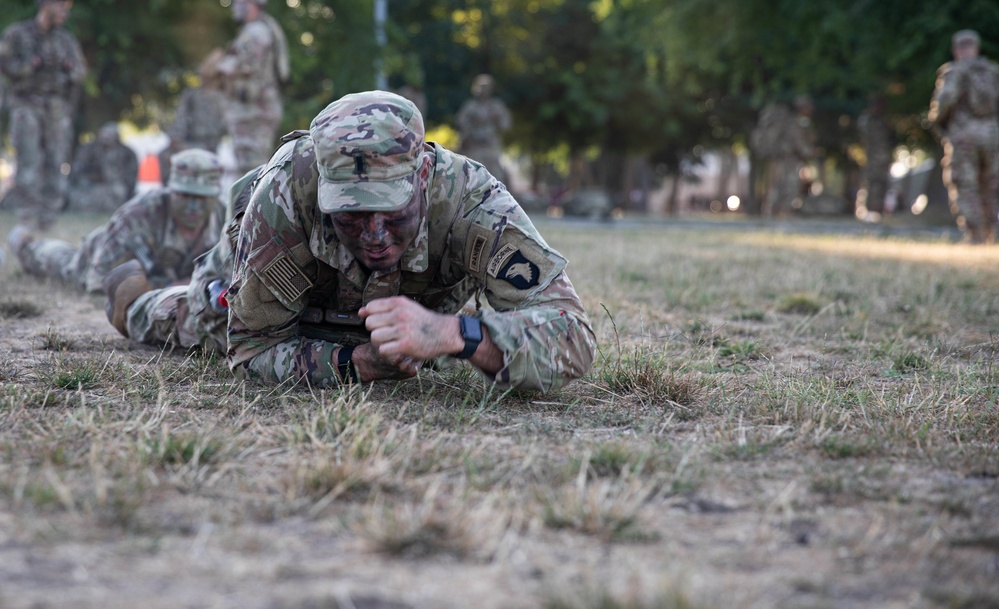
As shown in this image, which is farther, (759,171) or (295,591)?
(759,171)

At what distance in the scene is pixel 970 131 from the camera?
1111 cm

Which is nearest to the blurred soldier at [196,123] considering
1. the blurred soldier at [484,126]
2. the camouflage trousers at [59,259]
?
the blurred soldier at [484,126]

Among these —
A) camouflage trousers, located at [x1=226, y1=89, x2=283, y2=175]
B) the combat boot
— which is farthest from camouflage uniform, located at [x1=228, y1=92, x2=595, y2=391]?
camouflage trousers, located at [x1=226, y1=89, x2=283, y2=175]

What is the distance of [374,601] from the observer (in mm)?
1684

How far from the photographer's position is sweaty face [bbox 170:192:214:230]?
5.85 m

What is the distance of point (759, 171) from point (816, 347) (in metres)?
32.1


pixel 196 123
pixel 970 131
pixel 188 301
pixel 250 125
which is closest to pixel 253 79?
pixel 250 125

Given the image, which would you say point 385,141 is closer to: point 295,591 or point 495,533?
point 495,533

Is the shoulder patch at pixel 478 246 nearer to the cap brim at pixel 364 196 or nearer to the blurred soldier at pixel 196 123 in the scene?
the cap brim at pixel 364 196

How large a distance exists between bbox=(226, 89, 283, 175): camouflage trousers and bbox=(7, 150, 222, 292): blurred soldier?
17.1 ft

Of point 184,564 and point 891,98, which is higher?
point 891,98

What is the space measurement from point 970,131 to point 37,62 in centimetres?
987

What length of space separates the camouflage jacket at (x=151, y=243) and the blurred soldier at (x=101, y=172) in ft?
43.2

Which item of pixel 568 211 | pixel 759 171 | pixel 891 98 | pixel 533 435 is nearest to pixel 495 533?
pixel 533 435
